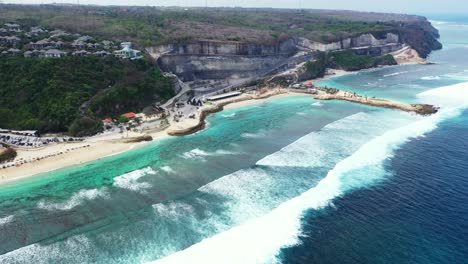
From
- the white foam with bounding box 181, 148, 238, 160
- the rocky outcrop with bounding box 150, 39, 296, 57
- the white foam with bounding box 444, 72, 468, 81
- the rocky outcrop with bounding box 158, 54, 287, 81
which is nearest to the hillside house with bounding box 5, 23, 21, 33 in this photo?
the rocky outcrop with bounding box 150, 39, 296, 57

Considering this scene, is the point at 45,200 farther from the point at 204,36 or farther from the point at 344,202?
the point at 204,36

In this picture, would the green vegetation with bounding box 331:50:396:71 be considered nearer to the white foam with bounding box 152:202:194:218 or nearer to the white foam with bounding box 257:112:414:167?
the white foam with bounding box 257:112:414:167

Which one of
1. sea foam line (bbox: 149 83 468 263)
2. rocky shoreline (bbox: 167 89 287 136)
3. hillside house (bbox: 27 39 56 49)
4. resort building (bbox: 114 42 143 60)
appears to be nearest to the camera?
sea foam line (bbox: 149 83 468 263)

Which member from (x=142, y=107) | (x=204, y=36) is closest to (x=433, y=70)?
(x=204, y=36)

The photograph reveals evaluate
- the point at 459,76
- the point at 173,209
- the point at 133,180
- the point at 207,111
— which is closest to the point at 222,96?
the point at 207,111

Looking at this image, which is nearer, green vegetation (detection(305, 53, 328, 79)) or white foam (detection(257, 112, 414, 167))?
white foam (detection(257, 112, 414, 167))

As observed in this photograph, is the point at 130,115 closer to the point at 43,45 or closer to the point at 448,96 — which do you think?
the point at 43,45

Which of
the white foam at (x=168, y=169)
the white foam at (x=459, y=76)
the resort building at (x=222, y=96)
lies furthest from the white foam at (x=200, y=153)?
the white foam at (x=459, y=76)
